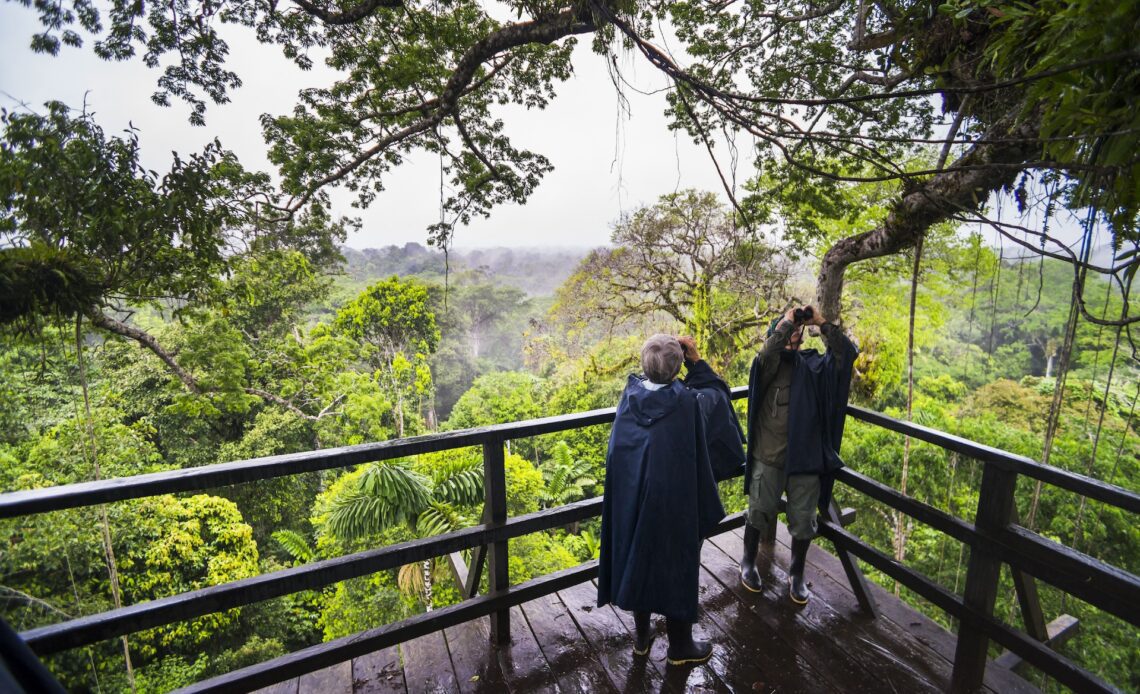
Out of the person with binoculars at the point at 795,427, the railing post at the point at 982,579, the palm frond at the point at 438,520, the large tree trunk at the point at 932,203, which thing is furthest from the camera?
the palm frond at the point at 438,520

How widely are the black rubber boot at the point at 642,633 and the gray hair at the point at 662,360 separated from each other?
96 centimetres

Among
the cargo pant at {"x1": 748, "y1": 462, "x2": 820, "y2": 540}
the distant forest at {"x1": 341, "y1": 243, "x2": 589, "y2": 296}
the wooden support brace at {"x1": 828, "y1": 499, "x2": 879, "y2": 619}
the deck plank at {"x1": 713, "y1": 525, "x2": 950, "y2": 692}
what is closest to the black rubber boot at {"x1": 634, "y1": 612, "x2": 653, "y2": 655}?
the deck plank at {"x1": 713, "y1": 525, "x2": 950, "y2": 692}

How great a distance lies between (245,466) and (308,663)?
2.46 ft

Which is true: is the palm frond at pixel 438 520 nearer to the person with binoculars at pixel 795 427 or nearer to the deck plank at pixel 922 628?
the deck plank at pixel 922 628

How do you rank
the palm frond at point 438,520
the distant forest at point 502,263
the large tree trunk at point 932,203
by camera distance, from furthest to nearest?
1. the distant forest at point 502,263
2. the palm frond at point 438,520
3. the large tree trunk at point 932,203

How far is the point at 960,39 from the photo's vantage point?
2.57 metres

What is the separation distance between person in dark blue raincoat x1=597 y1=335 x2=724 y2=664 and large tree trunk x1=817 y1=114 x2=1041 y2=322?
4.85 feet

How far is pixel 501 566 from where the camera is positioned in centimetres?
200

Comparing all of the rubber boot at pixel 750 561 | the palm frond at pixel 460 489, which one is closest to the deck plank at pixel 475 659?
the rubber boot at pixel 750 561

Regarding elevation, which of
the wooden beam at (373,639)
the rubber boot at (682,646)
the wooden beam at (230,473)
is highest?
the wooden beam at (230,473)

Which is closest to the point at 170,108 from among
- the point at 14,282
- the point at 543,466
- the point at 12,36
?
the point at 12,36

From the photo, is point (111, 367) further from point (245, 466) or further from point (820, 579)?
point (820, 579)

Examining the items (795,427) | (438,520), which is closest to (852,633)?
(795,427)

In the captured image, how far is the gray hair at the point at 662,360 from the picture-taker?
71.0 inches
